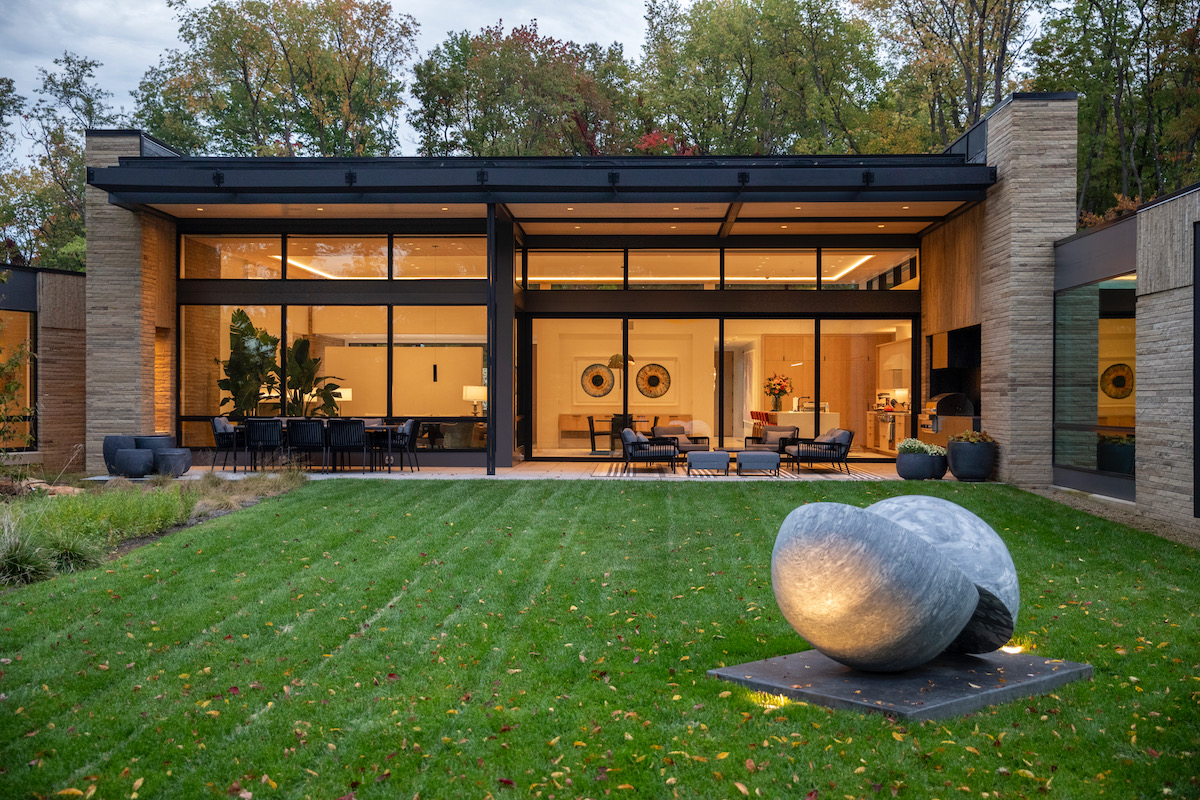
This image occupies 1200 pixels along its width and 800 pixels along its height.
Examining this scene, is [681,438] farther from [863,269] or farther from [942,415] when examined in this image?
[863,269]

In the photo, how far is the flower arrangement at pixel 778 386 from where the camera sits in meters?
15.4

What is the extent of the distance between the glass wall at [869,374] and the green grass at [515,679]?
24.2 ft

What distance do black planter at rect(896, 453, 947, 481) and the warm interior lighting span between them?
6943mm

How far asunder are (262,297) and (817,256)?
10048 millimetres

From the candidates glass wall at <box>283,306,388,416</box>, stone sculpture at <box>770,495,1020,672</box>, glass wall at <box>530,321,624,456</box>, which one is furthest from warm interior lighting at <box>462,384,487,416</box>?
stone sculpture at <box>770,495,1020,672</box>

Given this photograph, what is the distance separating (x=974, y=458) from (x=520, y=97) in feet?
56.5

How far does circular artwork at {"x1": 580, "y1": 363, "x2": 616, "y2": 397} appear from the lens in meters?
15.9

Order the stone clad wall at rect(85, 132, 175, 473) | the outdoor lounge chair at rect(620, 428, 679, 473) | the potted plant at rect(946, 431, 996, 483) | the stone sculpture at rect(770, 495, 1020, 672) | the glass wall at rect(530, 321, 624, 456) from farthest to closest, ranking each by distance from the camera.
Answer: the glass wall at rect(530, 321, 624, 456) → the stone clad wall at rect(85, 132, 175, 473) → the outdoor lounge chair at rect(620, 428, 679, 473) → the potted plant at rect(946, 431, 996, 483) → the stone sculpture at rect(770, 495, 1020, 672)

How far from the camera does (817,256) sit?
50.4 ft

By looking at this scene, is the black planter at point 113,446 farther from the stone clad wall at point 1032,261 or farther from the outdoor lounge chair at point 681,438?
the stone clad wall at point 1032,261

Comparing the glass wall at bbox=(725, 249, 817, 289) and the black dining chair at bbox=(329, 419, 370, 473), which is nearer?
the black dining chair at bbox=(329, 419, 370, 473)

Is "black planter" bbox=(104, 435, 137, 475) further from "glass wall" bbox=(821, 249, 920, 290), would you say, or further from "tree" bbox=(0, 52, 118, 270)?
"tree" bbox=(0, 52, 118, 270)

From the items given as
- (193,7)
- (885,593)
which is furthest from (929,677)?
(193,7)

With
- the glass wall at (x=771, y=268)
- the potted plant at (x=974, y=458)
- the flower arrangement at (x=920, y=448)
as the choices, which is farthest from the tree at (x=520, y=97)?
the potted plant at (x=974, y=458)
